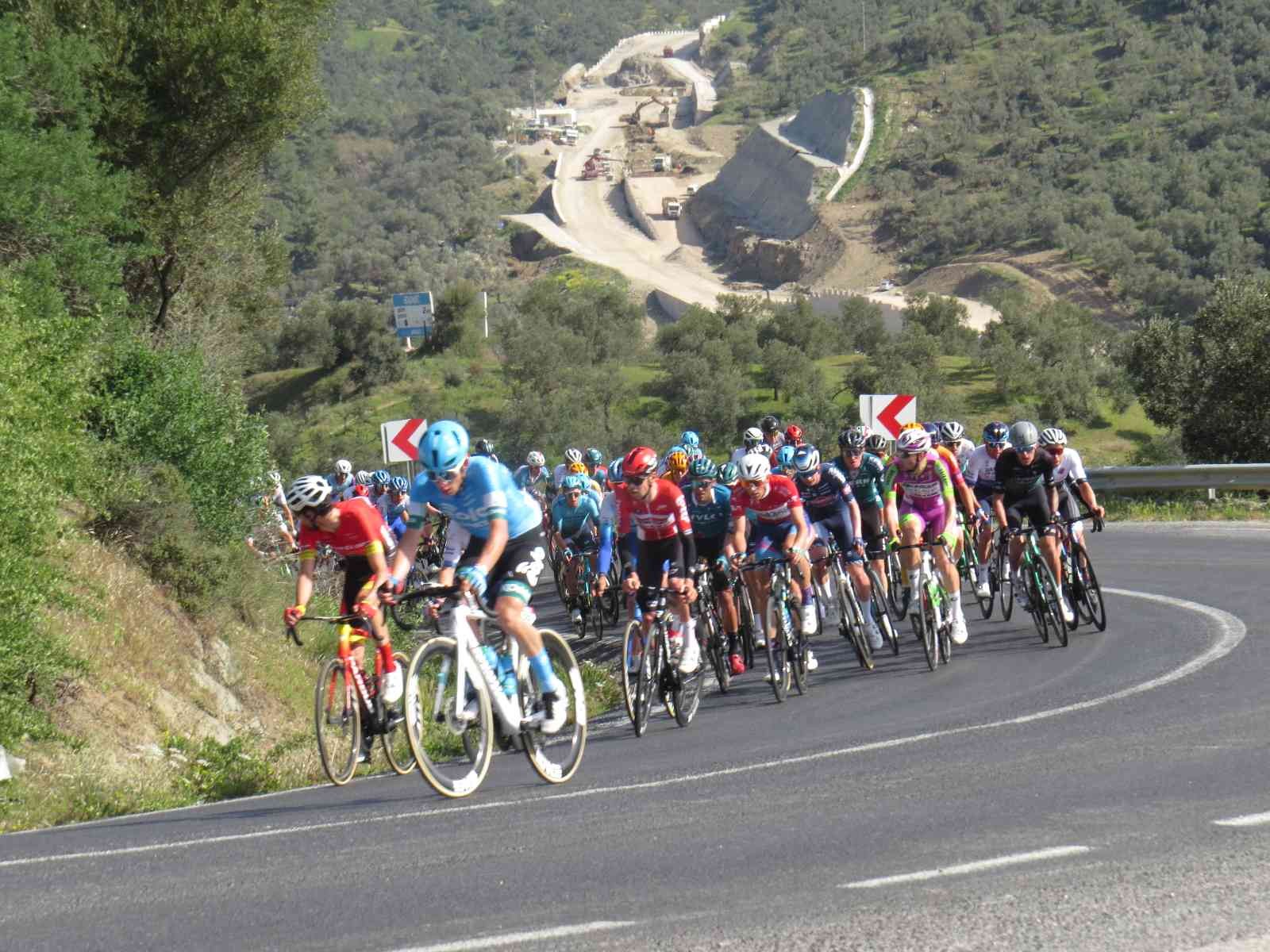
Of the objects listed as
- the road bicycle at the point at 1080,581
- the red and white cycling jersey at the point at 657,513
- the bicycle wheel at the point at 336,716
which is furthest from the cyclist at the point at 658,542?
the road bicycle at the point at 1080,581

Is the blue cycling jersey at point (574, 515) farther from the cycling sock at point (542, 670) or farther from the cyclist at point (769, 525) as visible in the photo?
the cycling sock at point (542, 670)

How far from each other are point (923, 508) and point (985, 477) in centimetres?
300

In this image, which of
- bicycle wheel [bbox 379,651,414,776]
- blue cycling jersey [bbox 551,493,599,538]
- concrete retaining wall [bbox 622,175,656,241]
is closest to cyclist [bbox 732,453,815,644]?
bicycle wheel [bbox 379,651,414,776]

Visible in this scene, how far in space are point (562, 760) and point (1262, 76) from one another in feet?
404

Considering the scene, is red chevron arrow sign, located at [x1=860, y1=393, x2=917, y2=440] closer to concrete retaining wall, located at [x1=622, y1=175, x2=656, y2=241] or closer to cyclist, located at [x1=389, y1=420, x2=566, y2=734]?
cyclist, located at [x1=389, y1=420, x2=566, y2=734]

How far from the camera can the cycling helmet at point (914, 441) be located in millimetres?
13797

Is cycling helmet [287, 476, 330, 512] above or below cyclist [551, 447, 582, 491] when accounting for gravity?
above

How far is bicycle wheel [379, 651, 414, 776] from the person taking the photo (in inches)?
395

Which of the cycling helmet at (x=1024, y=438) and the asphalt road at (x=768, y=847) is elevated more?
the cycling helmet at (x=1024, y=438)

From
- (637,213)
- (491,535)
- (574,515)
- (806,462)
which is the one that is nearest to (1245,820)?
(491,535)

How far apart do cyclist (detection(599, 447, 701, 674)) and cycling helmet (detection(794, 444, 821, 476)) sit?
299 centimetres

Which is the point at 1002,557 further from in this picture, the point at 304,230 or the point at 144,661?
the point at 304,230

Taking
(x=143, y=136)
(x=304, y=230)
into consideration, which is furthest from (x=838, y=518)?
(x=304, y=230)

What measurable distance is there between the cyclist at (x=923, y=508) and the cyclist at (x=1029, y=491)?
710 millimetres
